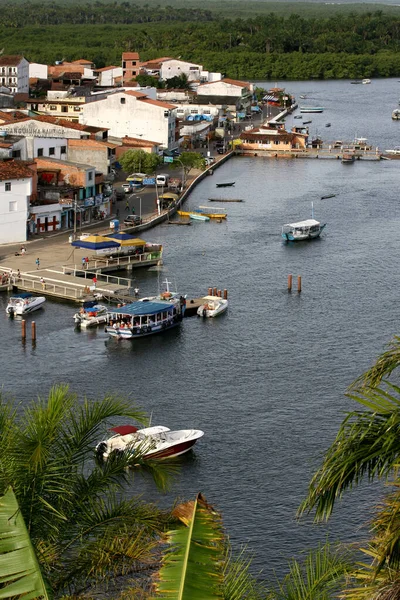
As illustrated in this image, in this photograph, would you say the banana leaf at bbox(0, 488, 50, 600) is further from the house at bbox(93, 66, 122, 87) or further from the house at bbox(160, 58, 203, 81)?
the house at bbox(160, 58, 203, 81)

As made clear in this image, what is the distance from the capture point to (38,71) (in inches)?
2672

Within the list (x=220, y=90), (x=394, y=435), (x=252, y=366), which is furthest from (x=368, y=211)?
(x=394, y=435)

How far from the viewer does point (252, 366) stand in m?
19.9

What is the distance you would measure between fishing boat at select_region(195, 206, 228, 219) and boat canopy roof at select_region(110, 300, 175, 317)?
11.9 m

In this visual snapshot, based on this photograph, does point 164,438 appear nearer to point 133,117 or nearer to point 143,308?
point 143,308

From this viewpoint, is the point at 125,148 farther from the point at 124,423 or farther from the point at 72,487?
the point at 72,487

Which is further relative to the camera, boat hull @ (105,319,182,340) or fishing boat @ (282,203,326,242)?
fishing boat @ (282,203,326,242)

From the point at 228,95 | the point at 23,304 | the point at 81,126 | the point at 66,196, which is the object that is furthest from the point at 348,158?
the point at 23,304

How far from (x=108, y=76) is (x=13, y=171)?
40.9 meters

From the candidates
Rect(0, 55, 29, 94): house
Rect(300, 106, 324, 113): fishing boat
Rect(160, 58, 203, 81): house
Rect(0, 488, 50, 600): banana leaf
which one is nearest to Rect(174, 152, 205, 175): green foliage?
Rect(0, 55, 29, 94): house

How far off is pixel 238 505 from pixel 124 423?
4055mm

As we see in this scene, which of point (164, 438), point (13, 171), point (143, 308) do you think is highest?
point (13, 171)

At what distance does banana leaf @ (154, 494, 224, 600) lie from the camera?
3.83 metres

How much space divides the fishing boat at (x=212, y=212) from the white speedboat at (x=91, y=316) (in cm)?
1215
